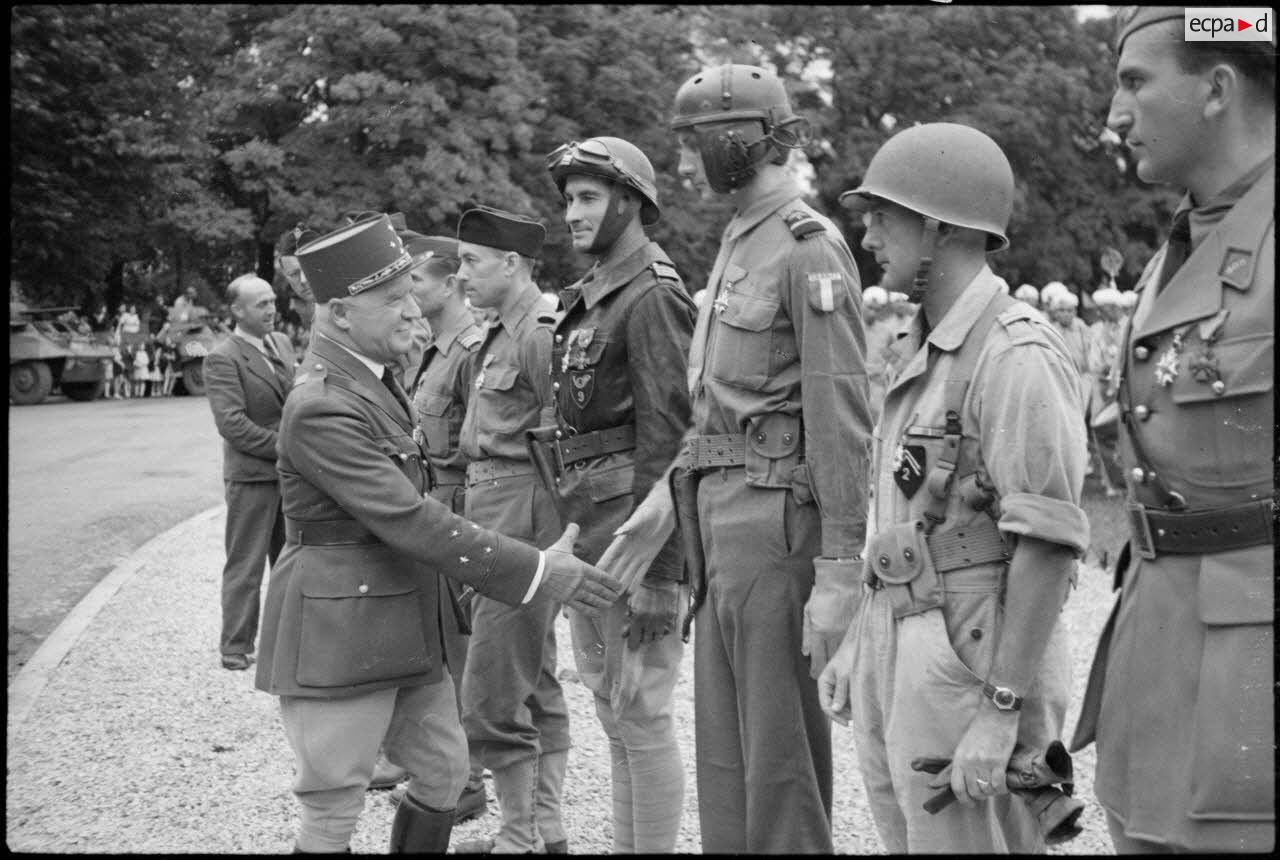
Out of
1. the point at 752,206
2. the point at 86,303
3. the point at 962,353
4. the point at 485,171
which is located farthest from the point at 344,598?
the point at 86,303

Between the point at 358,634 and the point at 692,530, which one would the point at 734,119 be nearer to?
the point at 692,530

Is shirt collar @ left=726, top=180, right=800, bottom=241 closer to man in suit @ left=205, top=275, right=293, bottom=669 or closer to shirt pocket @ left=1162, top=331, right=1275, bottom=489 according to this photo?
shirt pocket @ left=1162, top=331, right=1275, bottom=489

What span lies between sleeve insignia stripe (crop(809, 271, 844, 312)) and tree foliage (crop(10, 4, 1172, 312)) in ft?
92.4

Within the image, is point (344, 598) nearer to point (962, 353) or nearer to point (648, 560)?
point (648, 560)

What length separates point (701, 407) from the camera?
4.14 meters

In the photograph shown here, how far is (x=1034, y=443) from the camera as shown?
295 centimetres

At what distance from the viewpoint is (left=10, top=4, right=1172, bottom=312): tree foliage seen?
101 ft

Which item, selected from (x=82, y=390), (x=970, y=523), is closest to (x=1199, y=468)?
(x=970, y=523)

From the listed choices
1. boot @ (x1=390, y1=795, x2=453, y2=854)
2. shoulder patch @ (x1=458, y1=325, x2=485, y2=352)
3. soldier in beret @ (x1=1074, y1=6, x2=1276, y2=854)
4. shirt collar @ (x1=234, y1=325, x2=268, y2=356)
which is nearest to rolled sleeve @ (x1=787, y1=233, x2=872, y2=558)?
soldier in beret @ (x1=1074, y1=6, x2=1276, y2=854)

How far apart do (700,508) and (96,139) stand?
2953cm

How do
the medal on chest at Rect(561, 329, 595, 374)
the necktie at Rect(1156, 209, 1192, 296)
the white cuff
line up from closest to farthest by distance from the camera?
the necktie at Rect(1156, 209, 1192, 296) < the white cuff < the medal on chest at Rect(561, 329, 595, 374)

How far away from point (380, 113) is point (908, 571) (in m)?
33.0

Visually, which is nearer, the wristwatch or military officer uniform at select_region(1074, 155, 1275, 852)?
military officer uniform at select_region(1074, 155, 1275, 852)

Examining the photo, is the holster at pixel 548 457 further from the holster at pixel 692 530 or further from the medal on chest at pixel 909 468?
the medal on chest at pixel 909 468
